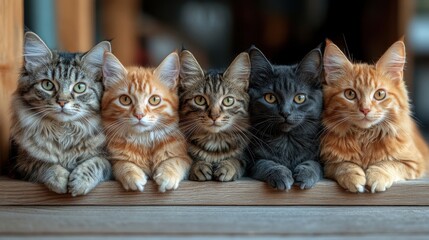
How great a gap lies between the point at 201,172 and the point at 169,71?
18.6 inches

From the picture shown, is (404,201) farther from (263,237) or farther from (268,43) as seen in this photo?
(268,43)

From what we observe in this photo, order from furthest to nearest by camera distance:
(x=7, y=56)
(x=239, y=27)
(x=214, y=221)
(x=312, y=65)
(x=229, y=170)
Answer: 1. (x=239, y=27)
2. (x=7, y=56)
3. (x=312, y=65)
4. (x=229, y=170)
5. (x=214, y=221)

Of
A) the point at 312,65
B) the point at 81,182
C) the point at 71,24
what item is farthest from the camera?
the point at 71,24

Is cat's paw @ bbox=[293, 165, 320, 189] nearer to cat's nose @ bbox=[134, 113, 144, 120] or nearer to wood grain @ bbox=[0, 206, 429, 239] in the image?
wood grain @ bbox=[0, 206, 429, 239]

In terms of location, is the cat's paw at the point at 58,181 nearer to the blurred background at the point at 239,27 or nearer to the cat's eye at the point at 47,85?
the cat's eye at the point at 47,85

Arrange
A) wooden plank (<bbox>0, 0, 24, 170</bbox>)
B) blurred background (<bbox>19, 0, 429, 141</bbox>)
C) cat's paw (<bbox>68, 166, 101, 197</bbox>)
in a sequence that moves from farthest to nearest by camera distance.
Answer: blurred background (<bbox>19, 0, 429, 141</bbox>), wooden plank (<bbox>0, 0, 24, 170</bbox>), cat's paw (<bbox>68, 166, 101, 197</bbox>)

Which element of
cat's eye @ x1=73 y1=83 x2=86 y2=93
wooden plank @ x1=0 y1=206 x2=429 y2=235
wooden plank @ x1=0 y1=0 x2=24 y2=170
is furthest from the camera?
wooden plank @ x1=0 y1=0 x2=24 y2=170

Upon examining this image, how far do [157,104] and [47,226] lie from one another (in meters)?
0.66

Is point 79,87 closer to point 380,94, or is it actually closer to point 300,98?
point 300,98

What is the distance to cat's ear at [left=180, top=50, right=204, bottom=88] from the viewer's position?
2.26 m

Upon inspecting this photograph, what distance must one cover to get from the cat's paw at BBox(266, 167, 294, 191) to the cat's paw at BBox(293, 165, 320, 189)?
3cm

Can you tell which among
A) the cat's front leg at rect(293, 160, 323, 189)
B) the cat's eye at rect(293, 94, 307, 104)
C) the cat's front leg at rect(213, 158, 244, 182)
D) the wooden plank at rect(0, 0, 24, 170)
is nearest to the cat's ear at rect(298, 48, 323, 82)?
the cat's eye at rect(293, 94, 307, 104)

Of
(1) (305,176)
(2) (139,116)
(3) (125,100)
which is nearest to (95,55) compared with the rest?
(3) (125,100)

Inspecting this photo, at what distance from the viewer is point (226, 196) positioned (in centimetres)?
210
